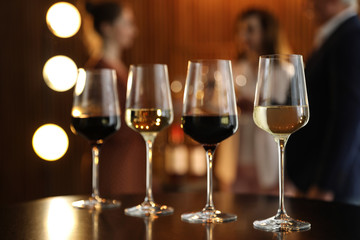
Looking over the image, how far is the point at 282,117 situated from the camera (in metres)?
0.99

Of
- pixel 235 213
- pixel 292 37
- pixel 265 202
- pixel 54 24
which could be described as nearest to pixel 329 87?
pixel 265 202

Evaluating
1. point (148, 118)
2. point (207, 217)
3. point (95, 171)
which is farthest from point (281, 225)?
point (95, 171)

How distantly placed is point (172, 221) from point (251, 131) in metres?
2.42

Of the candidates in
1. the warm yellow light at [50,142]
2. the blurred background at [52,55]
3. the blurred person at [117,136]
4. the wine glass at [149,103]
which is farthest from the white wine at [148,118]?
the warm yellow light at [50,142]

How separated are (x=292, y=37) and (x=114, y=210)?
4.33 meters

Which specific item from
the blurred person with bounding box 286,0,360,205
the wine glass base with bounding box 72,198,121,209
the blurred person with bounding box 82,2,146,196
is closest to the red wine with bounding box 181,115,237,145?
the wine glass base with bounding box 72,198,121,209

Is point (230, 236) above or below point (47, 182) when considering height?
above

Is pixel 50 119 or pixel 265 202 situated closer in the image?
pixel 265 202

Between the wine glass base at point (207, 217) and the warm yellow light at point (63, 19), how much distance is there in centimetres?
429

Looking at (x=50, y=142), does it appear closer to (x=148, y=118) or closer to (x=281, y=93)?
(x=148, y=118)

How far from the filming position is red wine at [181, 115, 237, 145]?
1044 millimetres

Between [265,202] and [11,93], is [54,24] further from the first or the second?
[265,202]

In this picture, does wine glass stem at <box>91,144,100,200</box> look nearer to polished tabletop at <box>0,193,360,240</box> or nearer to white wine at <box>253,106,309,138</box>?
polished tabletop at <box>0,193,360,240</box>

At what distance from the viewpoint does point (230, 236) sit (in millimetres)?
878
